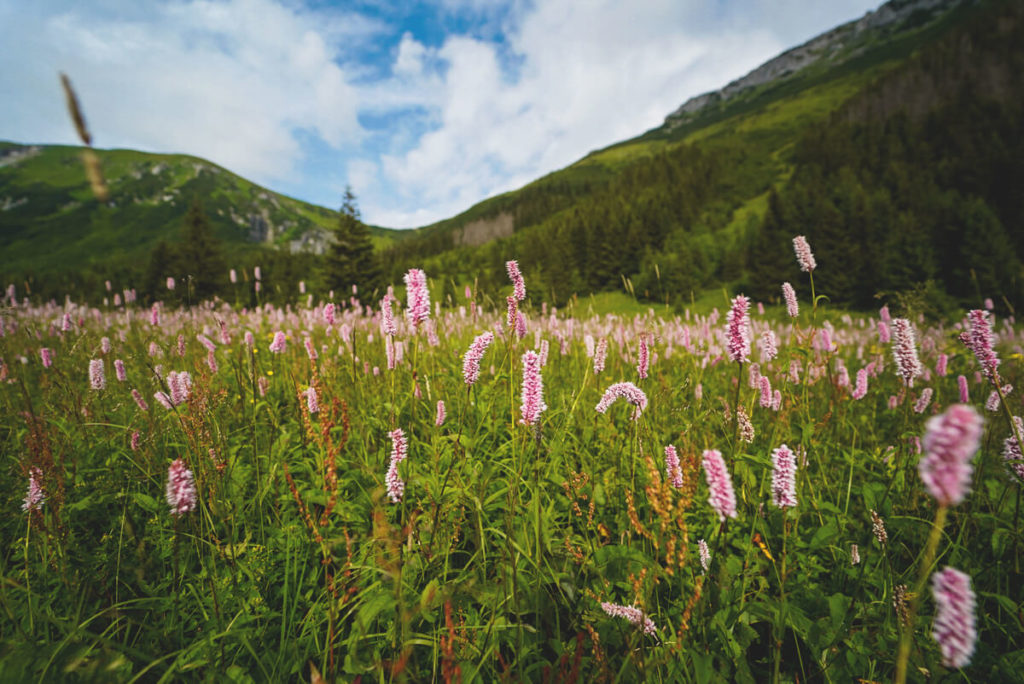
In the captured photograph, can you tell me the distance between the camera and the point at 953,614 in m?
0.98

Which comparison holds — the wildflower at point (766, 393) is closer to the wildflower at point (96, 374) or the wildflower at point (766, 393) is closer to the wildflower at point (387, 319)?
the wildflower at point (387, 319)

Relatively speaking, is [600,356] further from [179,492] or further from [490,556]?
[179,492]

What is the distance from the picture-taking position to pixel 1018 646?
2174 mm

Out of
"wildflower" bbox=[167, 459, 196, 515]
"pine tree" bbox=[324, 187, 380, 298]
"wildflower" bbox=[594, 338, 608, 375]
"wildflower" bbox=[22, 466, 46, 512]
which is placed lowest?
"wildflower" bbox=[22, 466, 46, 512]

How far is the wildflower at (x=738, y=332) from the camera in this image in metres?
2.04

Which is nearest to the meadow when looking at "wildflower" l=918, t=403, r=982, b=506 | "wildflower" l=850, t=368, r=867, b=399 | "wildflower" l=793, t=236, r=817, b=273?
"wildflower" l=918, t=403, r=982, b=506

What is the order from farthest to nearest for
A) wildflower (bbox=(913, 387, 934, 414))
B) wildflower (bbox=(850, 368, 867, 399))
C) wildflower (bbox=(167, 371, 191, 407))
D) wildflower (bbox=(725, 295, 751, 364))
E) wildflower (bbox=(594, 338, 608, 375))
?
wildflower (bbox=(913, 387, 934, 414)), wildflower (bbox=(850, 368, 867, 399)), wildflower (bbox=(594, 338, 608, 375)), wildflower (bbox=(167, 371, 191, 407)), wildflower (bbox=(725, 295, 751, 364))

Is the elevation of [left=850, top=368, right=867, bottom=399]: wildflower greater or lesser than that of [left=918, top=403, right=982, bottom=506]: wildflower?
lesser

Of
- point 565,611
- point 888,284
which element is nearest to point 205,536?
point 565,611

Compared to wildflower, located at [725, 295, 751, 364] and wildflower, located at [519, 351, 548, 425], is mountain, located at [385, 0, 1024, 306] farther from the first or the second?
wildflower, located at [519, 351, 548, 425]

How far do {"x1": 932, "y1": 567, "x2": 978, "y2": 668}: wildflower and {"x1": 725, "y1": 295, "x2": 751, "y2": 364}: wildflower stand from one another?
45.7 inches

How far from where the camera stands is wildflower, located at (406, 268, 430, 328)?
2.24 meters

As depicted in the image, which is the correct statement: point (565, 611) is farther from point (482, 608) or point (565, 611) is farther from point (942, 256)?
point (942, 256)

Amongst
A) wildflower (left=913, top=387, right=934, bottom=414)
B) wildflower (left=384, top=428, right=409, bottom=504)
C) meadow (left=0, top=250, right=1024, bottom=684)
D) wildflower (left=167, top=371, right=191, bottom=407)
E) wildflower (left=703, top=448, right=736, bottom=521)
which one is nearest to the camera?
wildflower (left=703, top=448, right=736, bottom=521)
